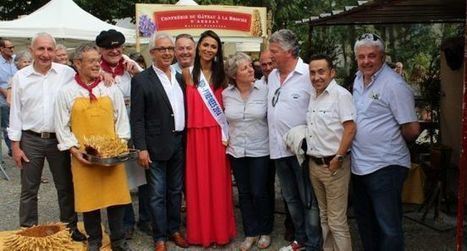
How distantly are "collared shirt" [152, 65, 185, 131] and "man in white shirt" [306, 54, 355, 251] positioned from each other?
118 cm

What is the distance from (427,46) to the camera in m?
20.0

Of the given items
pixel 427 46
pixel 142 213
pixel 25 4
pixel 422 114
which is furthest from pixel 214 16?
pixel 427 46

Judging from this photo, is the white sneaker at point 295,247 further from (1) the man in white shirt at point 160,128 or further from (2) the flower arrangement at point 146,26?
(2) the flower arrangement at point 146,26

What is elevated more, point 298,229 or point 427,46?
→ point 427,46

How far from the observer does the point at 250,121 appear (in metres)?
4.33

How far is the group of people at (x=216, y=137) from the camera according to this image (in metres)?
3.53

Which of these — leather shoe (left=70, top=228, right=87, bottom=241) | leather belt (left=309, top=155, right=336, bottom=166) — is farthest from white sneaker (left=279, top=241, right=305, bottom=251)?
leather shoe (left=70, top=228, right=87, bottom=241)

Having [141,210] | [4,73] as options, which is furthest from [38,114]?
[4,73]

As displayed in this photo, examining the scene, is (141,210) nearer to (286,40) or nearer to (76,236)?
(76,236)

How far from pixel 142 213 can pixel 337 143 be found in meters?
2.30

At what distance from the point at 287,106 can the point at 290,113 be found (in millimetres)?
62

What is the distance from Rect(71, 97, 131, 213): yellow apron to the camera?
392 cm

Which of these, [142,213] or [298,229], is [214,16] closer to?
[142,213]

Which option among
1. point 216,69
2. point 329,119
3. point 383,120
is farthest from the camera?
point 216,69
